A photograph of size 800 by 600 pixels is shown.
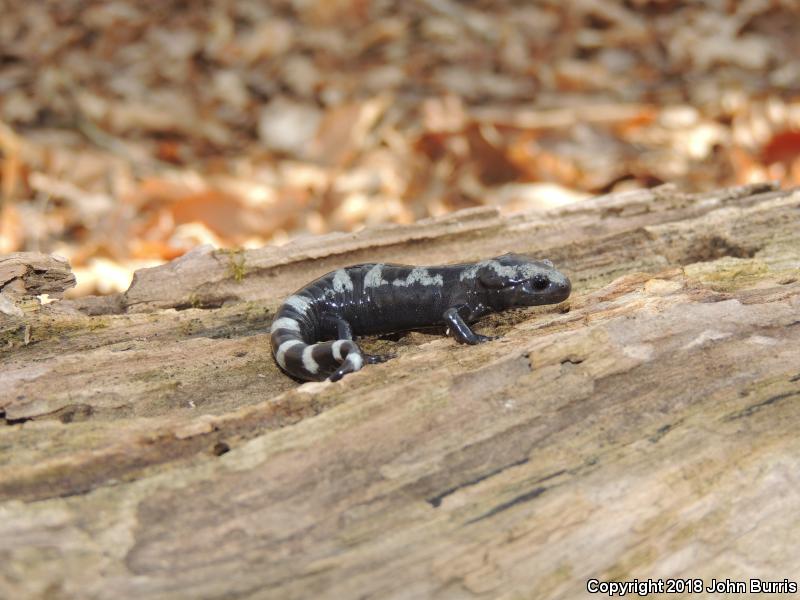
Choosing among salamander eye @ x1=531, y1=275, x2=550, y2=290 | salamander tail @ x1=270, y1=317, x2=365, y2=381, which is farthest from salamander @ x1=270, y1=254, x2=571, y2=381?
salamander tail @ x1=270, y1=317, x2=365, y2=381

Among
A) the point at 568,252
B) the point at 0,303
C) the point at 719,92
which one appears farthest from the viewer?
the point at 719,92

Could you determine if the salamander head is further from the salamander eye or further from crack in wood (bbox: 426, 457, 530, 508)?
crack in wood (bbox: 426, 457, 530, 508)

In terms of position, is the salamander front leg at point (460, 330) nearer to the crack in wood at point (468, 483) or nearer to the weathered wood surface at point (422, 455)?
the weathered wood surface at point (422, 455)

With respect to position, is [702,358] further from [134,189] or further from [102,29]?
[102,29]

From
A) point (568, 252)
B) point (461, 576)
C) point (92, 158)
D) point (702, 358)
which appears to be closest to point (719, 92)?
point (568, 252)

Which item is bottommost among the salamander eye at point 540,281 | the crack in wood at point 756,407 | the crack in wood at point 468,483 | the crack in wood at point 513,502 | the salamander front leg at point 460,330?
the crack in wood at point 513,502

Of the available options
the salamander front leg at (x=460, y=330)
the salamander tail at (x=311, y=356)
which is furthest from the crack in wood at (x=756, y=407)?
the salamander tail at (x=311, y=356)
